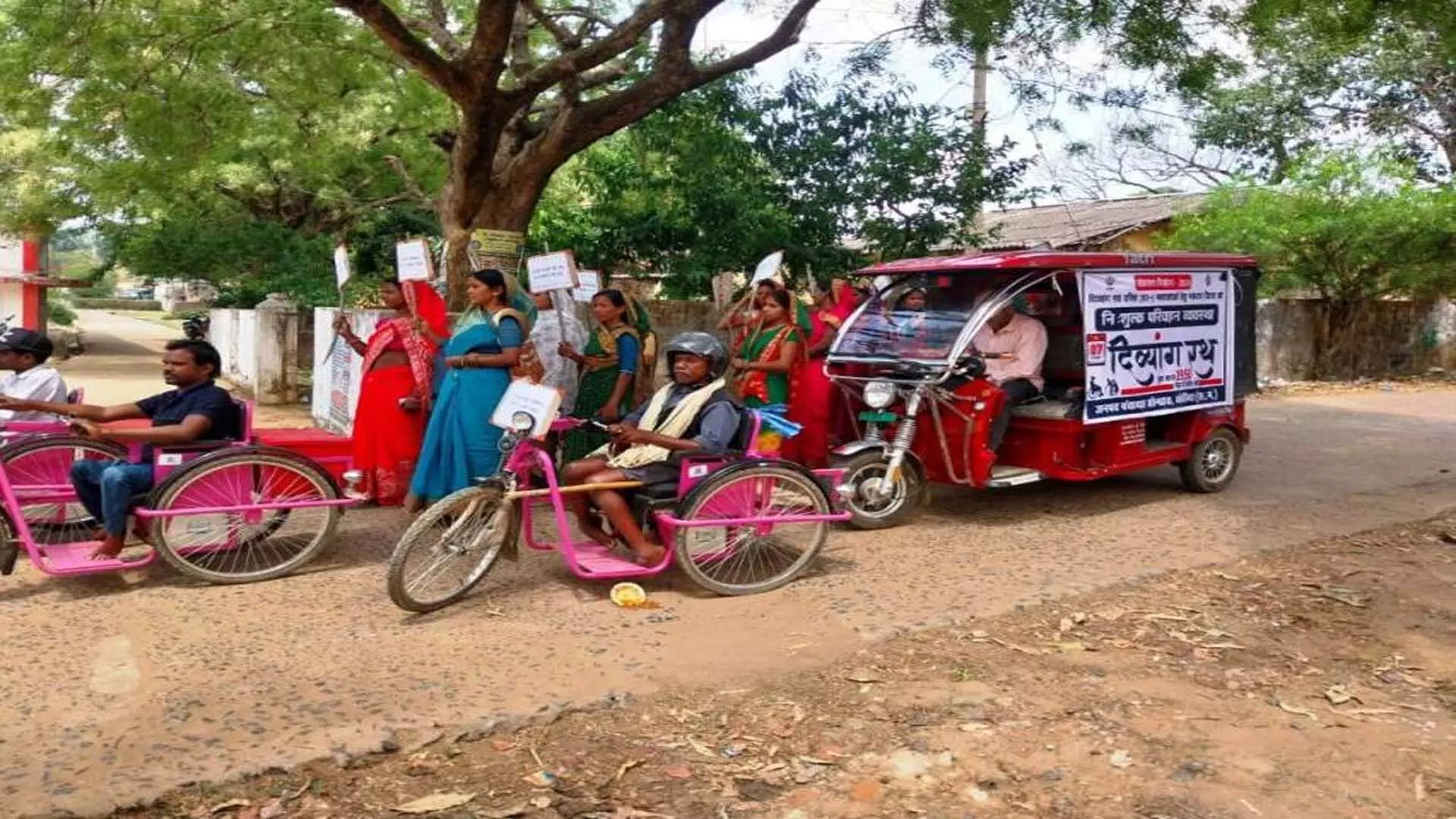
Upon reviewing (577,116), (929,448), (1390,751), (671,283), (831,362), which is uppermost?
(577,116)

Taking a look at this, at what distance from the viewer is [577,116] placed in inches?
335

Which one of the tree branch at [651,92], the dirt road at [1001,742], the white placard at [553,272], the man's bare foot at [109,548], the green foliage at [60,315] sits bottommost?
the dirt road at [1001,742]

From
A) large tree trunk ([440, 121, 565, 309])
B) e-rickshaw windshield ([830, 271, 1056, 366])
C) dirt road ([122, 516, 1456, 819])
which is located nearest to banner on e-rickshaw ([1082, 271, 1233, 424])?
e-rickshaw windshield ([830, 271, 1056, 366])

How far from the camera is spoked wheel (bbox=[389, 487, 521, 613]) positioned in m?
4.75

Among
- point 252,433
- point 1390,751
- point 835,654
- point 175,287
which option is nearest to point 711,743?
point 835,654

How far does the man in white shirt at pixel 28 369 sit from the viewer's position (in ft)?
18.1

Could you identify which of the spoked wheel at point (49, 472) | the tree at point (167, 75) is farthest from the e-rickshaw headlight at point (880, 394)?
the tree at point (167, 75)

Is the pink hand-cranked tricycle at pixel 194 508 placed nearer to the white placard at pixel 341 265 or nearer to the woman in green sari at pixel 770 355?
the white placard at pixel 341 265

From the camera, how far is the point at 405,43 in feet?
25.3

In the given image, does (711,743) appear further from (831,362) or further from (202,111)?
(202,111)

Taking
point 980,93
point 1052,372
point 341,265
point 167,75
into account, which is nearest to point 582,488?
point 341,265

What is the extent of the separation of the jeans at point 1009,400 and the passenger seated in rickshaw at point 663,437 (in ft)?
7.15

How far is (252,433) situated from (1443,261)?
16.6 m

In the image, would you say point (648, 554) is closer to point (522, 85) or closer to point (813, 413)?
point (813, 413)
